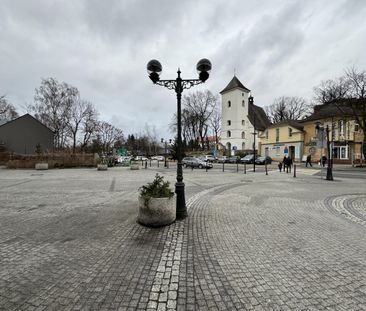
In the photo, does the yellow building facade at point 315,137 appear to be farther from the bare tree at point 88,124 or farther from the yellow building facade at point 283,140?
the bare tree at point 88,124

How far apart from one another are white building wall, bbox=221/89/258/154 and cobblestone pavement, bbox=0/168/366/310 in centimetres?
5162

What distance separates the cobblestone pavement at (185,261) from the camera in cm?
252

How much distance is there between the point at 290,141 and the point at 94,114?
39499mm

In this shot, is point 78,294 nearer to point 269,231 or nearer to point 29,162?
point 269,231

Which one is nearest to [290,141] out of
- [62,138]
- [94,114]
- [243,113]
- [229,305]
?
[243,113]

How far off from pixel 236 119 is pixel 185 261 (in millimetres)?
56440

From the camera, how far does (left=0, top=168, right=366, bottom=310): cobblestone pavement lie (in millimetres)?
2518

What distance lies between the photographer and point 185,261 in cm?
344

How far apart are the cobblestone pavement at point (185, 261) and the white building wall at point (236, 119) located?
2032 inches

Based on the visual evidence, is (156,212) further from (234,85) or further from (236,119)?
(234,85)

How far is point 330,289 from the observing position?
2.72 metres

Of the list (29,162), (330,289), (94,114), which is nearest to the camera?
(330,289)

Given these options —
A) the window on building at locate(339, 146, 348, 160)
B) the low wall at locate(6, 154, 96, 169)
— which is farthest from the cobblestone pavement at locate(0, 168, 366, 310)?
the window on building at locate(339, 146, 348, 160)

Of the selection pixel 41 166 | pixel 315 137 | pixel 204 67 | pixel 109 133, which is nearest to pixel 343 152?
pixel 315 137
